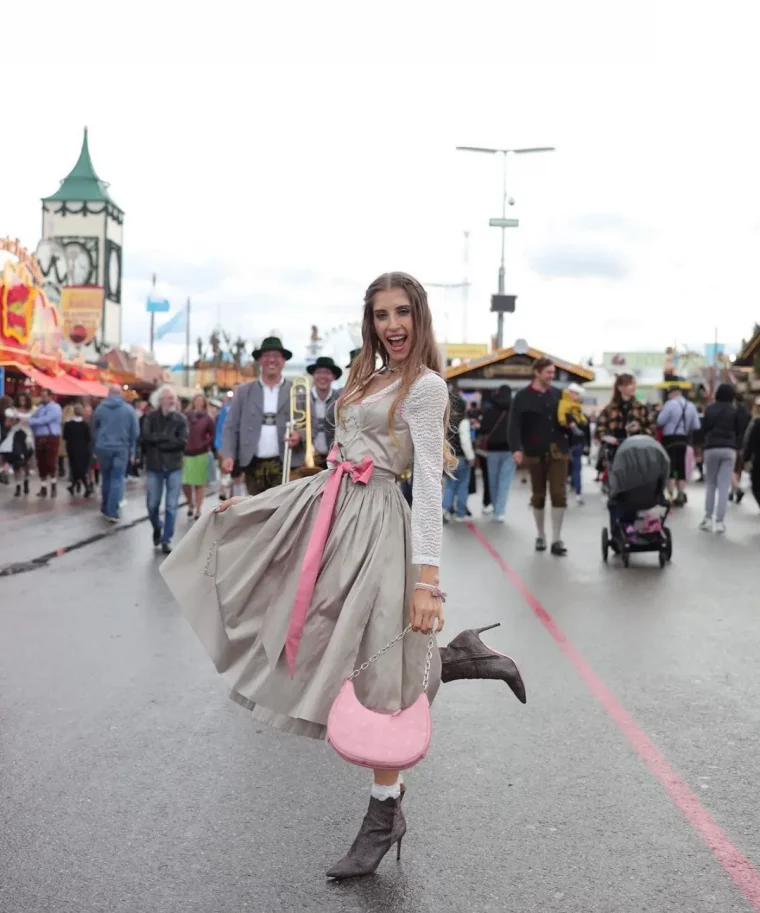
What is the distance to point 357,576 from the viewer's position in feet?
11.3

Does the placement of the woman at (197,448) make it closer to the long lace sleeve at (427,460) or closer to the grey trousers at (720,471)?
the grey trousers at (720,471)

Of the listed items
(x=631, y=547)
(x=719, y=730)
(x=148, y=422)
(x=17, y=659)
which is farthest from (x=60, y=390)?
(x=719, y=730)

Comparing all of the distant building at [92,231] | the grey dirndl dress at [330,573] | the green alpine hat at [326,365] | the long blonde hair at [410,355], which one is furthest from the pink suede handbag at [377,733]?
the distant building at [92,231]

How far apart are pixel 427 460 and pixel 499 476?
1137cm

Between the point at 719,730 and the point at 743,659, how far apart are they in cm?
157

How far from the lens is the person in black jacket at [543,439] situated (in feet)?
35.7

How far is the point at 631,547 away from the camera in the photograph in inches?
401

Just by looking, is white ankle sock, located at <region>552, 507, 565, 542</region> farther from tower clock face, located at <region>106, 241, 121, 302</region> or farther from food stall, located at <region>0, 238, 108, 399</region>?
tower clock face, located at <region>106, 241, 121, 302</region>

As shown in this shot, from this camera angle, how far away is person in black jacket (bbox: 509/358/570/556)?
10.9m

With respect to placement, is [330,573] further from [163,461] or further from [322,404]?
[163,461]

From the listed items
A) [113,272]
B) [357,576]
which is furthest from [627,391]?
[113,272]

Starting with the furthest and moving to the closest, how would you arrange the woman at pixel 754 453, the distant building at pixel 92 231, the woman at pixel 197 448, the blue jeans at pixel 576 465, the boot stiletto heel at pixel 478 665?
the distant building at pixel 92 231 → the blue jeans at pixel 576 465 → the woman at pixel 197 448 → the woman at pixel 754 453 → the boot stiletto heel at pixel 478 665

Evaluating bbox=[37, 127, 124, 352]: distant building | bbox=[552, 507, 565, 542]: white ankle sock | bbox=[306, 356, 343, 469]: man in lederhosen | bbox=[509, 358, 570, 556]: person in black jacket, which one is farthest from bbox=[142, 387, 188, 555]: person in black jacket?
bbox=[37, 127, 124, 352]: distant building

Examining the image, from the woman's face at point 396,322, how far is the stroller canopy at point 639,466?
679 centimetres
